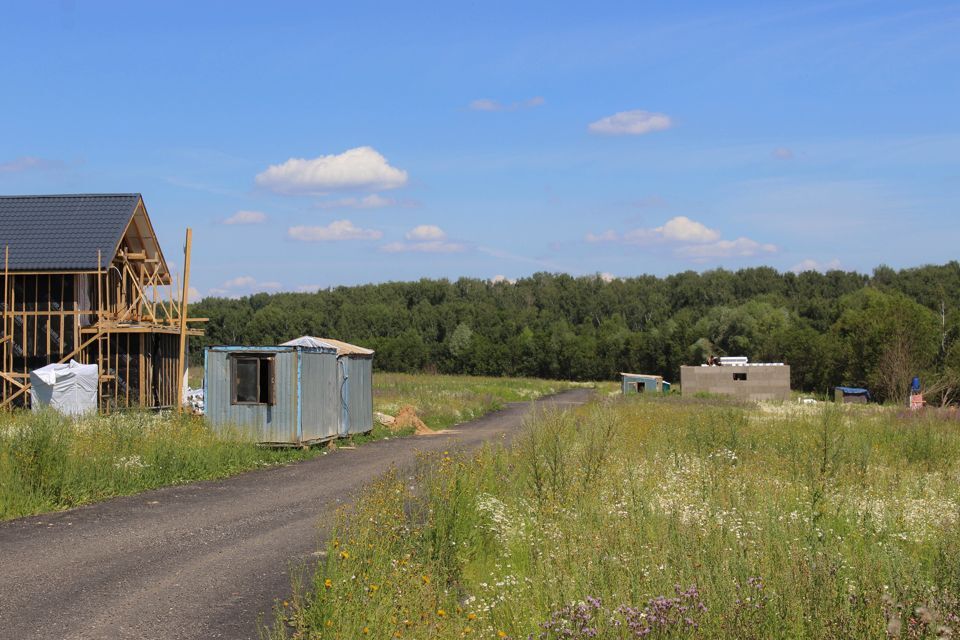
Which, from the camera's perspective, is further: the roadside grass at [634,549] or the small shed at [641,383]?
the small shed at [641,383]

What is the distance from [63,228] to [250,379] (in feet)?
34.4

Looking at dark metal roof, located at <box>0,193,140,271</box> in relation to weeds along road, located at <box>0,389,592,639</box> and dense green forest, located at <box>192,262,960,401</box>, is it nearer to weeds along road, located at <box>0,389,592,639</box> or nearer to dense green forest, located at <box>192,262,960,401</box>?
weeds along road, located at <box>0,389,592,639</box>

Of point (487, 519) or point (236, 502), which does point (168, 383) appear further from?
point (487, 519)

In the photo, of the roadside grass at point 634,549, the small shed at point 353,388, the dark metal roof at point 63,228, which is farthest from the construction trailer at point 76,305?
the roadside grass at point 634,549

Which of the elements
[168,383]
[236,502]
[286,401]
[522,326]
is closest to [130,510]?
[236,502]

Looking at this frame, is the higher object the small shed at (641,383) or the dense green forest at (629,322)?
the dense green forest at (629,322)

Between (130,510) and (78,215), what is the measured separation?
17686 millimetres

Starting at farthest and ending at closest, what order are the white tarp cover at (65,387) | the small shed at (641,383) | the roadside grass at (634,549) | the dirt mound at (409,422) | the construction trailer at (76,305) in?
the small shed at (641,383) < the dirt mound at (409,422) < the construction trailer at (76,305) < the white tarp cover at (65,387) < the roadside grass at (634,549)

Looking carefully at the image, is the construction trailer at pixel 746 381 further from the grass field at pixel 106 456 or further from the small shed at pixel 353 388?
the grass field at pixel 106 456

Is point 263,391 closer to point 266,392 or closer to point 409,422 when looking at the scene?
point 266,392

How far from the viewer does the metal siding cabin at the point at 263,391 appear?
781 inches

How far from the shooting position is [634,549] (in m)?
7.02

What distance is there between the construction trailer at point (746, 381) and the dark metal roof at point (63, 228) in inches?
1411

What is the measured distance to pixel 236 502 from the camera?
13.2m
